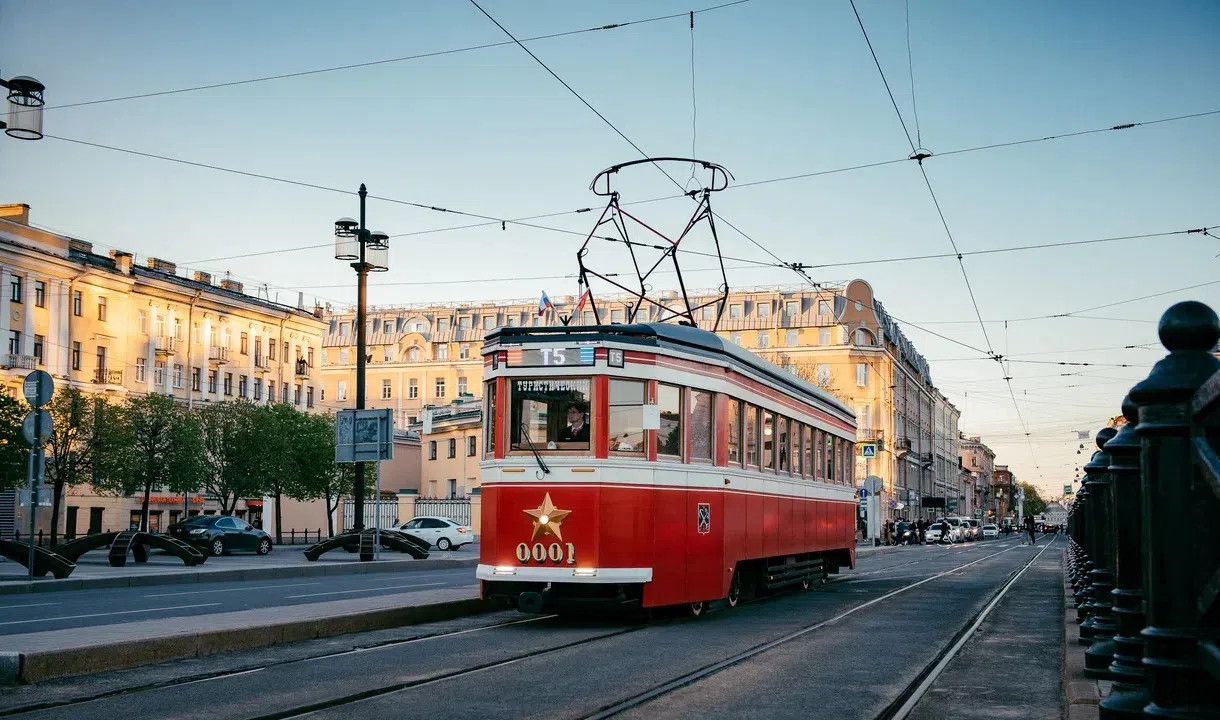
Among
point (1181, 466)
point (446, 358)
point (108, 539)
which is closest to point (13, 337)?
point (108, 539)

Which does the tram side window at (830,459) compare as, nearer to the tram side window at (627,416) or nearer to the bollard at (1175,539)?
the tram side window at (627,416)

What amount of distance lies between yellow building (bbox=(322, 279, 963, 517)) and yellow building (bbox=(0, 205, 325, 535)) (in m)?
12.8

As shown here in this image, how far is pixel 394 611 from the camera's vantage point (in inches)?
537

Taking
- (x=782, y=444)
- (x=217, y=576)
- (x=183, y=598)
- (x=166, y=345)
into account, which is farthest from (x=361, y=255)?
(x=166, y=345)

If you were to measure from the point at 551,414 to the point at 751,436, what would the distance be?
3.59 meters

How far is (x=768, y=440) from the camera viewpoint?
17.2 meters

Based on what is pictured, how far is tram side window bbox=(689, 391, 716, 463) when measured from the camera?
48.1ft

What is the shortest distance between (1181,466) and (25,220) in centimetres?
6259

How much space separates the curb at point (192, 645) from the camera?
9102 millimetres

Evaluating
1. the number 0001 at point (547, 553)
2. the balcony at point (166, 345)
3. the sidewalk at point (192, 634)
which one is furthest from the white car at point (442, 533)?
the number 0001 at point (547, 553)

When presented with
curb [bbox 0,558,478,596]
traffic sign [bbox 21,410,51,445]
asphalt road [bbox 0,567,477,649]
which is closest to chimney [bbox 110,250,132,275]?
curb [bbox 0,558,478,596]

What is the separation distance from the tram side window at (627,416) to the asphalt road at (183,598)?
6.14m

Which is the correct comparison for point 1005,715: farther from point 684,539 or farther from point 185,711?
point 684,539

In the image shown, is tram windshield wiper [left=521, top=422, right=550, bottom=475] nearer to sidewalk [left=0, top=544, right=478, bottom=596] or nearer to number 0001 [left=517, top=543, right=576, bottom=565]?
number 0001 [left=517, top=543, right=576, bottom=565]
